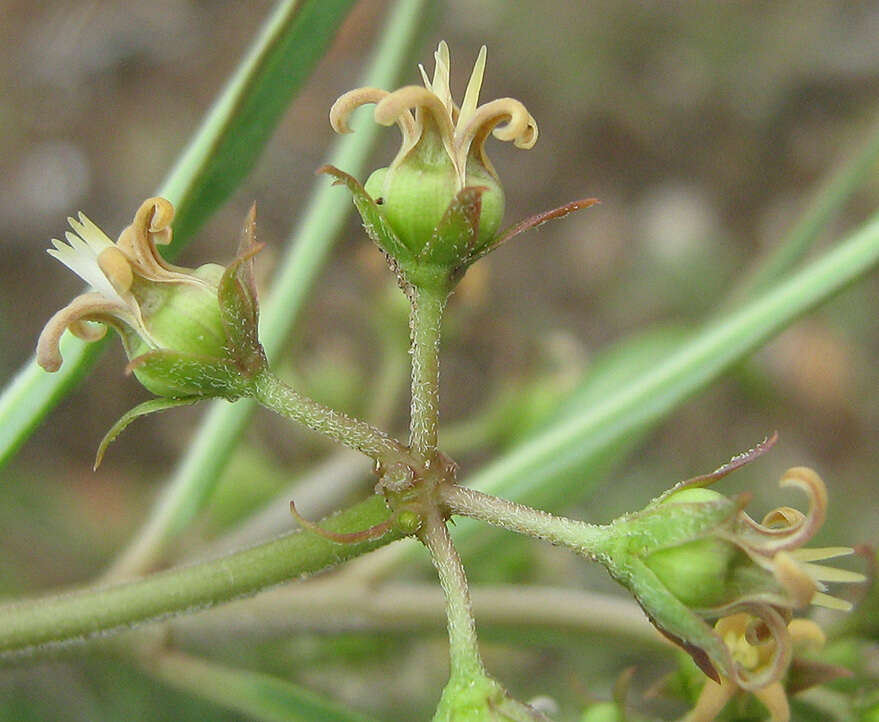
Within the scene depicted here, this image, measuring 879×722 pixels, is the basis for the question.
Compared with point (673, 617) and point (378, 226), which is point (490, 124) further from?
point (673, 617)

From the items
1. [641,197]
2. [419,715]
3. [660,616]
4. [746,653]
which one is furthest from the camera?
[641,197]

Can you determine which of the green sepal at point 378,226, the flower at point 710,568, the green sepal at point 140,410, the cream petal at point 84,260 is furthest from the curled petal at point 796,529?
the cream petal at point 84,260

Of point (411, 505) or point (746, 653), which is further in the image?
point (746, 653)

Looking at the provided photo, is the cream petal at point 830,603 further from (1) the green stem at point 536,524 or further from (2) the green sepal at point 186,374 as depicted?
(2) the green sepal at point 186,374

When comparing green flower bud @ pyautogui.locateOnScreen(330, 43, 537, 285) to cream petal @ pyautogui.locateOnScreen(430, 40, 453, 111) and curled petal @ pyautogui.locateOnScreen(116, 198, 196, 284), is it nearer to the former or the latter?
cream petal @ pyautogui.locateOnScreen(430, 40, 453, 111)

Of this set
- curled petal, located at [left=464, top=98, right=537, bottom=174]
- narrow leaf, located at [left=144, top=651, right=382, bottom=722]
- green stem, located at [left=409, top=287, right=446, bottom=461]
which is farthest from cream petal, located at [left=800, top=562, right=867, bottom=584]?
narrow leaf, located at [left=144, top=651, right=382, bottom=722]

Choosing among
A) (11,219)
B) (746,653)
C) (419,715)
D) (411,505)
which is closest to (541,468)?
(746,653)

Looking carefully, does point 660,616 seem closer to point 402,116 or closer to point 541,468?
point 402,116

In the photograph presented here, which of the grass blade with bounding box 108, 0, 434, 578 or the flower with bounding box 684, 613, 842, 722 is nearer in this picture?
the flower with bounding box 684, 613, 842, 722
